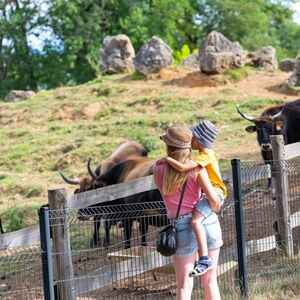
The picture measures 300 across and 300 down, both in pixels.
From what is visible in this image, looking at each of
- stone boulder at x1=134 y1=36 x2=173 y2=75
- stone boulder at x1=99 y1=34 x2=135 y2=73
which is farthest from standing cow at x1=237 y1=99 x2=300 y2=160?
stone boulder at x1=99 y1=34 x2=135 y2=73

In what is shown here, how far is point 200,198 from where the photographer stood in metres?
6.61

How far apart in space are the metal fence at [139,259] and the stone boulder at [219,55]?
51.5 ft

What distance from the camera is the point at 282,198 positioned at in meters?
9.91

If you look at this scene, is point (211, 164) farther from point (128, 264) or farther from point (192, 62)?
point (192, 62)

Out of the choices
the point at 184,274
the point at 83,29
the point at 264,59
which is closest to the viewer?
the point at 184,274

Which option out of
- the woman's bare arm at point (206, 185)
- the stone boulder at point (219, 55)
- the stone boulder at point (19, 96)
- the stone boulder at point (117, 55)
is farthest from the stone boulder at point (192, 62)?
the woman's bare arm at point (206, 185)

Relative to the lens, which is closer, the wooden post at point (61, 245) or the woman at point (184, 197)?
the woman at point (184, 197)

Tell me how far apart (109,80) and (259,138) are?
13439 millimetres

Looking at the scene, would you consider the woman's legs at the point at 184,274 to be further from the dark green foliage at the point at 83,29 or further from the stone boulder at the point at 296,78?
the dark green foliage at the point at 83,29

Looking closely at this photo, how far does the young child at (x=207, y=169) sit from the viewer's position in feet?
21.2

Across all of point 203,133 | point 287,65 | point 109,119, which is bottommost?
point 203,133

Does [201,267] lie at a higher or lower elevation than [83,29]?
lower

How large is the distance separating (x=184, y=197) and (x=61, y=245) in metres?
1.38

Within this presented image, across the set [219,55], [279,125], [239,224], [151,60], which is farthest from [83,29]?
[239,224]
